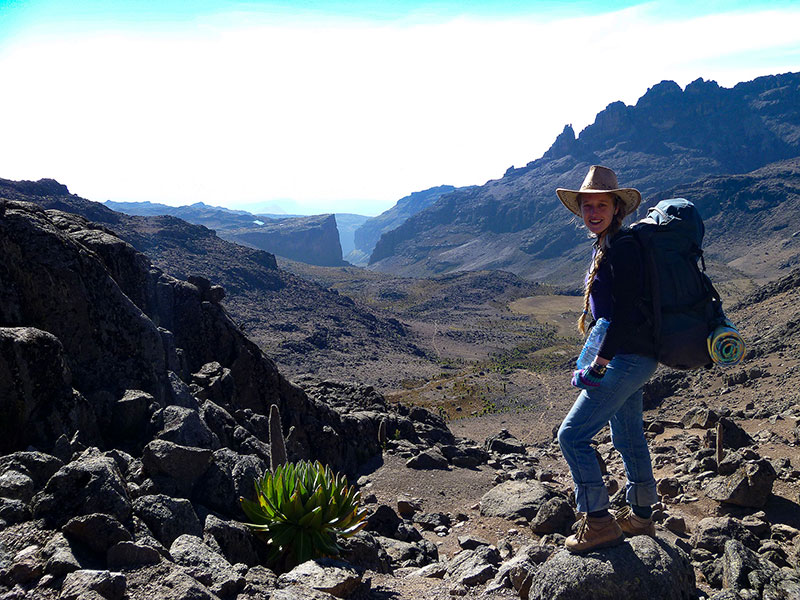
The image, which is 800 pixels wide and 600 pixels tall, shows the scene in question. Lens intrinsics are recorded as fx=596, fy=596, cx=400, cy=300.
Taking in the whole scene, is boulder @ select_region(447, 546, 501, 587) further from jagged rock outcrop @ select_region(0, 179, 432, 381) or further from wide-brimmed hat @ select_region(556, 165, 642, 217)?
jagged rock outcrop @ select_region(0, 179, 432, 381)

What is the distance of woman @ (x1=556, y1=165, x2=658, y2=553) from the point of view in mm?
4074

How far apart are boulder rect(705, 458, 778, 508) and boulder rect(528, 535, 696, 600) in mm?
4329

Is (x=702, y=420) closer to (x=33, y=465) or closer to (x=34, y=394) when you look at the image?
(x=34, y=394)

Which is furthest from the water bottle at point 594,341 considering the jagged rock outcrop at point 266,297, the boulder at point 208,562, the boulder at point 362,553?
the jagged rock outcrop at point 266,297

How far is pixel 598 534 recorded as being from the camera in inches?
170

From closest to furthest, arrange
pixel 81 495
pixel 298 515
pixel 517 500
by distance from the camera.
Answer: pixel 81 495
pixel 298 515
pixel 517 500

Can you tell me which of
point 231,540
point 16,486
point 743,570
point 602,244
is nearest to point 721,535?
point 743,570

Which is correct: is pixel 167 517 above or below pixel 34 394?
below

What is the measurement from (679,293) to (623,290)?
393 mm

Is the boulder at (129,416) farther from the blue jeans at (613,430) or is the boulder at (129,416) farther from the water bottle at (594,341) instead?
the water bottle at (594,341)

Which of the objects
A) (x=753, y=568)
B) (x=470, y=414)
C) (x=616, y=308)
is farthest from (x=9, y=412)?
(x=470, y=414)

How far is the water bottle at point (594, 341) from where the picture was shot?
4180 millimetres

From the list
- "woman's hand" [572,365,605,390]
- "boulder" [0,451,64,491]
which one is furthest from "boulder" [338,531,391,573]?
"woman's hand" [572,365,605,390]

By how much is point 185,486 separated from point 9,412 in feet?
5.90
